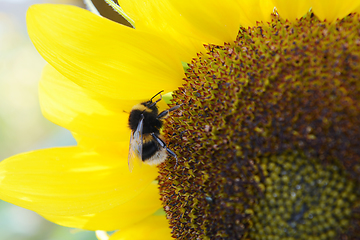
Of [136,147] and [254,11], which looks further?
[136,147]

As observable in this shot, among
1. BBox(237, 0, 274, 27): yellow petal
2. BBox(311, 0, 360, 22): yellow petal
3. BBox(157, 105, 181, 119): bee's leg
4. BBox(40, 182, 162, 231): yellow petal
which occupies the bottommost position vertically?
BBox(40, 182, 162, 231): yellow petal

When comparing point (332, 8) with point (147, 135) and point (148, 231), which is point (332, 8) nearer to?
point (147, 135)

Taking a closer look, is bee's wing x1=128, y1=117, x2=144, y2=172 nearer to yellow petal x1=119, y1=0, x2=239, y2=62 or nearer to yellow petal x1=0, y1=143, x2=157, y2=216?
yellow petal x1=0, y1=143, x2=157, y2=216

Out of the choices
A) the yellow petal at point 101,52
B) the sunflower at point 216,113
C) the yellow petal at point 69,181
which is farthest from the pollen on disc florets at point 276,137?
the yellow petal at point 69,181

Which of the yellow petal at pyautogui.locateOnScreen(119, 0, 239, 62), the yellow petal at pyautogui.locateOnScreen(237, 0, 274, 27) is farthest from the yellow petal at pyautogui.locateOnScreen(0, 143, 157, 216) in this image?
the yellow petal at pyautogui.locateOnScreen(237, 0, 274, 27)

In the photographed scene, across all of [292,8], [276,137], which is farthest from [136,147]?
[292,8]

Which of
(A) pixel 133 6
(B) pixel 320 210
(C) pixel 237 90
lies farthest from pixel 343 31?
(A) pixel 133 6
